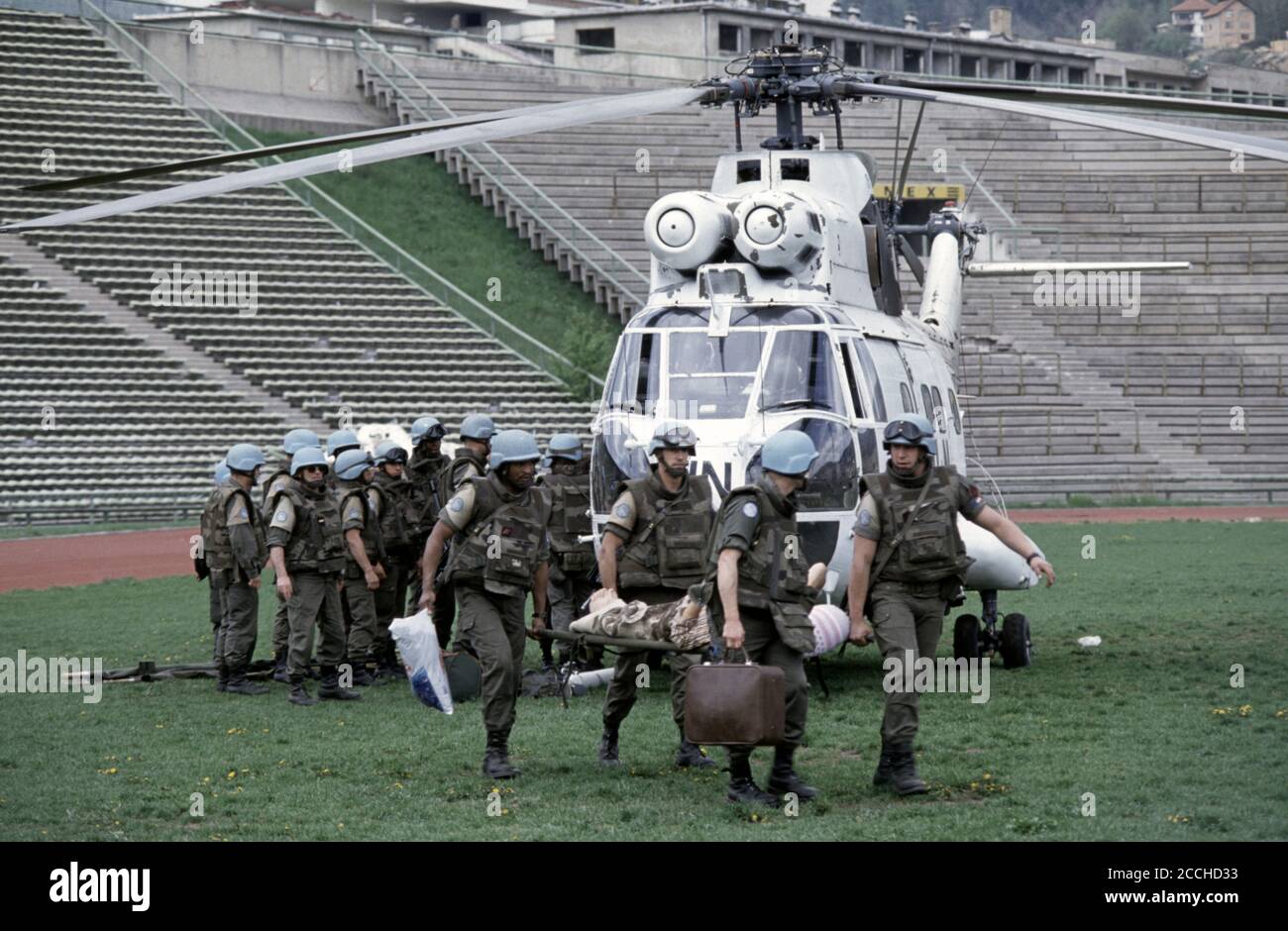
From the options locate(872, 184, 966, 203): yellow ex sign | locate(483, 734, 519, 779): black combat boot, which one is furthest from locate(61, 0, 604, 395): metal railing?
locate(483, 734, 519, 779): black combat boot

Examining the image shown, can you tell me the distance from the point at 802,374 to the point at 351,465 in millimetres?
3786

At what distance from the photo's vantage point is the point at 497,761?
1031 centimetres

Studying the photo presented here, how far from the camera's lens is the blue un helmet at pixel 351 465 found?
14359 millimetres

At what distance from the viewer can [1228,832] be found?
8312 mm

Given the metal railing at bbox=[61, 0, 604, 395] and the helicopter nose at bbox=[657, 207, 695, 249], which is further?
the metal railing at bbox=[61, 0, 604, 395]

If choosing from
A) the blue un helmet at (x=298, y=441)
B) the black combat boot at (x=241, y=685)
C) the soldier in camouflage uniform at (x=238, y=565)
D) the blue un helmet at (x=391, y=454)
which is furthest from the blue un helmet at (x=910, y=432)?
the black combat boot at (x=241, y=685)

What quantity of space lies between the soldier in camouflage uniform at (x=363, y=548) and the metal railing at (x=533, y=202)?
2299 centimetres

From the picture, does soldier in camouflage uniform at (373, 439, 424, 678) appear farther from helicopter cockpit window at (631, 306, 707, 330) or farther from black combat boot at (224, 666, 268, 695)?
helicopter cockpit window at (631, 306, 707, 330)

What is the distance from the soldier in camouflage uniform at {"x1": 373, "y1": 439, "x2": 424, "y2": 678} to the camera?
48.8 ft

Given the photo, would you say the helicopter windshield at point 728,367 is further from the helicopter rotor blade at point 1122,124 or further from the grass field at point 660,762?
the grass field at point 660,762

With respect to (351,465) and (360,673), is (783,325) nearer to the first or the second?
(351,465)

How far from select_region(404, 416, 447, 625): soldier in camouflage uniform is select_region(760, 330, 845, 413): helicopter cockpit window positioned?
10.2ft

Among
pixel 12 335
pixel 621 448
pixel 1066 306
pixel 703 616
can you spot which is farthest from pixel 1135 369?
pixel 703 616

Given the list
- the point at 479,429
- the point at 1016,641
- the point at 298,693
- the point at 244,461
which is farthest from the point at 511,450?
the point at 1016,641
